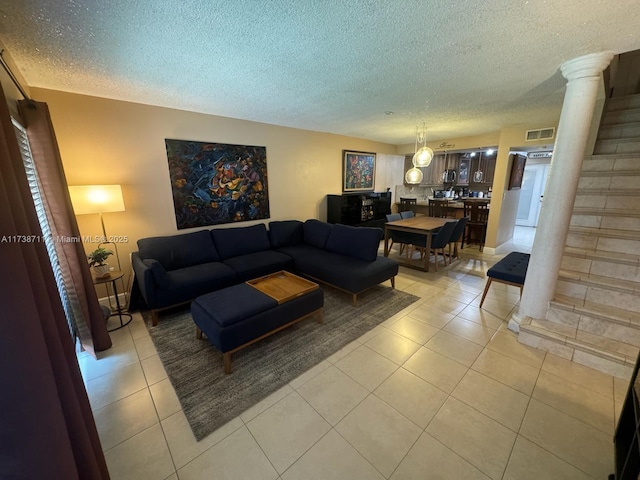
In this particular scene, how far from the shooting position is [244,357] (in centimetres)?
219

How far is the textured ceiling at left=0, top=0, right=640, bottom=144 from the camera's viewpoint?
1.39 m

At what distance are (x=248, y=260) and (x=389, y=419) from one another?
249 centimetres

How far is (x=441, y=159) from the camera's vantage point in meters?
6.92

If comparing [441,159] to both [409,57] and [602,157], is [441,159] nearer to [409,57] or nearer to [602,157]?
[602,157]

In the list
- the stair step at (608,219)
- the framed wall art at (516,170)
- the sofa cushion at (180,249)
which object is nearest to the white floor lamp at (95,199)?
the sofa cushion at (180,249)

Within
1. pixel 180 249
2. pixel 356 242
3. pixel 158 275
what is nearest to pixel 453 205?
pixel 356 242

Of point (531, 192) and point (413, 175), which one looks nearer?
point (413, 175)

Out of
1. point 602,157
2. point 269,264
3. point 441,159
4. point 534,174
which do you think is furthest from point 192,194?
point 534,174

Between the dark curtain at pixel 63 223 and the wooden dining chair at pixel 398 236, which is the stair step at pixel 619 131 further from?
the dark curtain at pixel 63 223

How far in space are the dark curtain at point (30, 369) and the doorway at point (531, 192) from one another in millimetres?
9784

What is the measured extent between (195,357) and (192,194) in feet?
7.26

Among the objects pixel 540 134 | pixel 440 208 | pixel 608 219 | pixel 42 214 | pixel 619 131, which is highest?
pixel 540 134

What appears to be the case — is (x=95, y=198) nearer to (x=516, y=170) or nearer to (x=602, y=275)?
(x=602, y=275)

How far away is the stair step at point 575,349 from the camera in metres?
1.92
